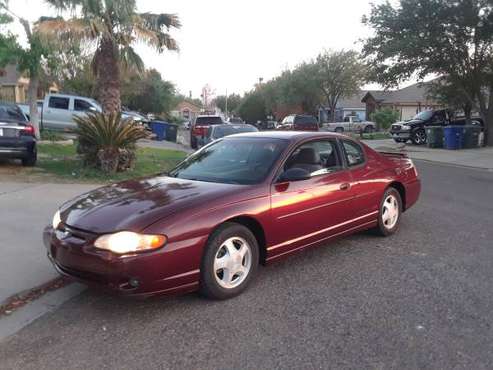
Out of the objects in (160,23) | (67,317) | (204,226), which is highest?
(160,23)

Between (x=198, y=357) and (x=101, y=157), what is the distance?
26.9 ft

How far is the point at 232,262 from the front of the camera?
13.9ft

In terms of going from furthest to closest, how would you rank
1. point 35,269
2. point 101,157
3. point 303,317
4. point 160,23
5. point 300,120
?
point 300,120, point 160,23, point 101,157, point 35,269, point 303,317

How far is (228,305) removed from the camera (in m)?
4.13

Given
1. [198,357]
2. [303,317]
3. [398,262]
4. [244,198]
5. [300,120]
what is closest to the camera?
[198,357]

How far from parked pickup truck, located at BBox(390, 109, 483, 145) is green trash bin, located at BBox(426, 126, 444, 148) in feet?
7.95

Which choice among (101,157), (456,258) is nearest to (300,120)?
(101,157)

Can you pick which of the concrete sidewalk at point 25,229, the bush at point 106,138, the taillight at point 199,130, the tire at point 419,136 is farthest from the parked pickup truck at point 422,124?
the concrete sidewalk at point 25,229

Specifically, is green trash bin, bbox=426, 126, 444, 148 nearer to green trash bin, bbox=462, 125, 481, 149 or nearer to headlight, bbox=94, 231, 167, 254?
green trash bin, bbox=462, 125, 481, 149

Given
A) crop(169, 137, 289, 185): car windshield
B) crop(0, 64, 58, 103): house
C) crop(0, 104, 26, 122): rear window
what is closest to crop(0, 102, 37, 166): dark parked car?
crop(0, 104, 26, 122): rear window

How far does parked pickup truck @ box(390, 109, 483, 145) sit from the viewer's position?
1019 inches

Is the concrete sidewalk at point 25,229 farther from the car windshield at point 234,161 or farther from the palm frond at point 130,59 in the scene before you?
the palm frond at point 130,59

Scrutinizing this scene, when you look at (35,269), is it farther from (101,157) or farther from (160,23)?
(160,23)

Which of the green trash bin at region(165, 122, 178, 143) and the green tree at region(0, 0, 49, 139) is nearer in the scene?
the green tree at region(0, 0, 49, 139)
